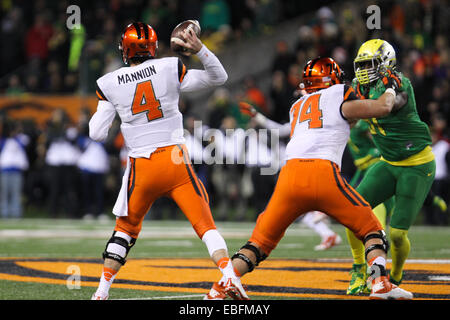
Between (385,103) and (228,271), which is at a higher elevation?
(385,103)

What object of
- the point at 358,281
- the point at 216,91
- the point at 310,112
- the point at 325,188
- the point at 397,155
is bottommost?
the point at 358,281

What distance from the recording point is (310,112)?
5.96 m

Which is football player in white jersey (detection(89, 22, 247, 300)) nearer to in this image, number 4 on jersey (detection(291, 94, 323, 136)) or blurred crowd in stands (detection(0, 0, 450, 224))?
number 4 on jersey (detection(291, 94, 323, 136))

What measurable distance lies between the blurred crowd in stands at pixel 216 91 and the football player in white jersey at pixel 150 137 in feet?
30.9

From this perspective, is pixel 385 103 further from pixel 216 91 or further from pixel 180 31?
pixel 216 91

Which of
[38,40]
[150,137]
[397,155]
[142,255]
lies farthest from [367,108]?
[38,40]

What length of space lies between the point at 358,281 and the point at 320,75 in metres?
1.71

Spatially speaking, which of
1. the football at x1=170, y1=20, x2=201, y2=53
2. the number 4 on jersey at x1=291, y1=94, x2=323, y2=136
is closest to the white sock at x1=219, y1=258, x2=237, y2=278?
the number 4 on jersey at x1=291, y1=94, x2=323, y2=136

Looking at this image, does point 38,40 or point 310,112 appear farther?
point 38,40

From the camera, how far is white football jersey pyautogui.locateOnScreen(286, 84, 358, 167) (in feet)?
19.1

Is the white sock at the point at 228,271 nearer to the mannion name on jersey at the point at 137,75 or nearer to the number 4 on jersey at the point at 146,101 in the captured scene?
the number 4 on jersey at the point at 146,101

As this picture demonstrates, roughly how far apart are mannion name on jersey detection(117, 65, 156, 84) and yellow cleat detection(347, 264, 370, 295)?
233 centimetres

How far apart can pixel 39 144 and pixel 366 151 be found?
9.95 m

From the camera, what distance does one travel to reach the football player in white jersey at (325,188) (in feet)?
18.6
